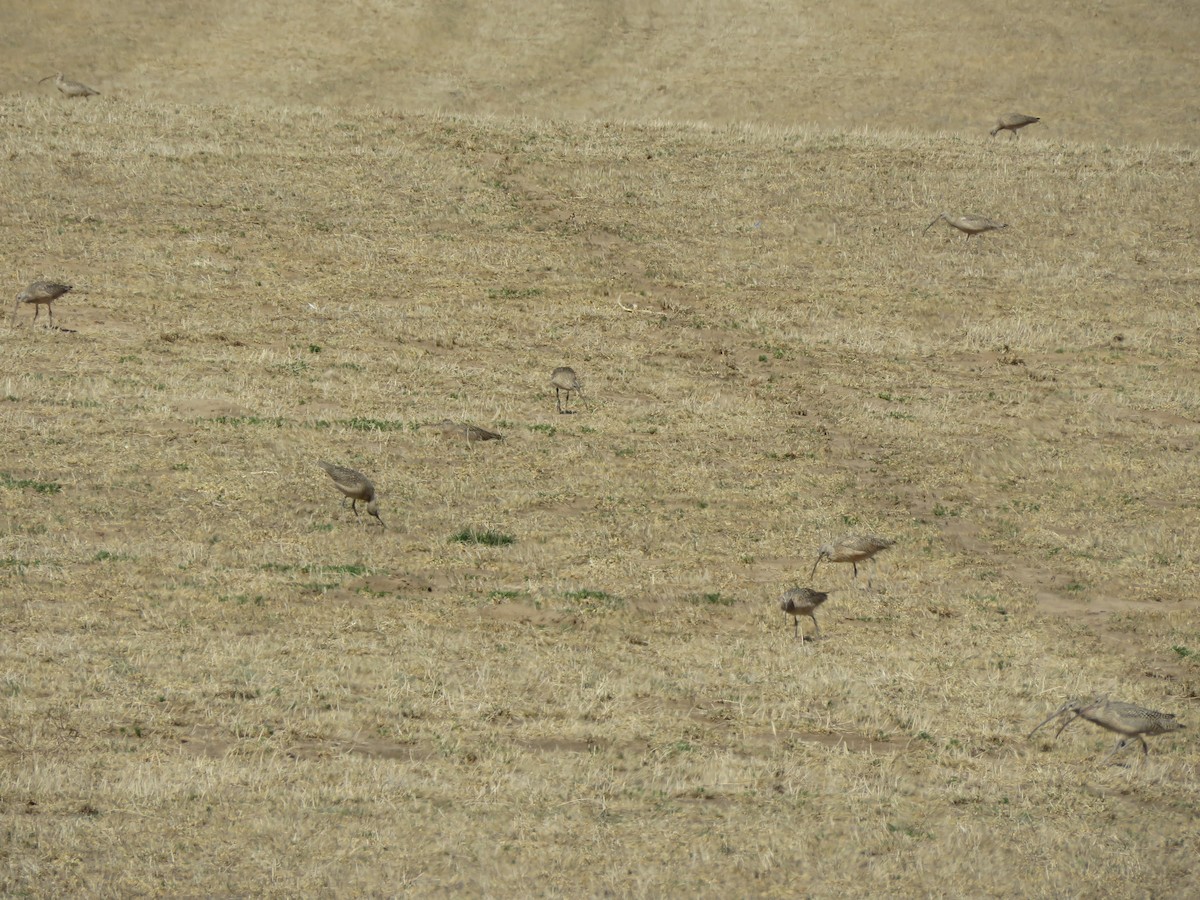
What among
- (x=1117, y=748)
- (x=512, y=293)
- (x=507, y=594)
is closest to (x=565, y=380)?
(x=512, y=293)

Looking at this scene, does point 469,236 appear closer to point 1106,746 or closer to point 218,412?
point 218,412

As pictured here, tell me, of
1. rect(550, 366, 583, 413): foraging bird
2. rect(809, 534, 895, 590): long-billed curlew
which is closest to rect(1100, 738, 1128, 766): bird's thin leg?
rect(809, 534, 895, 590): long-billed curlew

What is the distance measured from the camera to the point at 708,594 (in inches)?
698

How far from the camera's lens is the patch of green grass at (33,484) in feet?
64.3

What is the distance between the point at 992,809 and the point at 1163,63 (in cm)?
4775

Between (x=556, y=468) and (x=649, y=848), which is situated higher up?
(x=649, y=848)

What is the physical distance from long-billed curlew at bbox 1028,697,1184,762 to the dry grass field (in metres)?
0.33

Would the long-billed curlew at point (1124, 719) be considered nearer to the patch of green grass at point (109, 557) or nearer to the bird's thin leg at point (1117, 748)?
the bird's thin leg at point (1117, 748)

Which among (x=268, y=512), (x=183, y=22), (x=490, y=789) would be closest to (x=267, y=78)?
(x=183, y=22)

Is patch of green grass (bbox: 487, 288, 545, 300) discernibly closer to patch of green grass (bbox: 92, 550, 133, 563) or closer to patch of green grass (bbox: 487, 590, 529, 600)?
patch of green grass (bbox: 487, 590, 529, 600)

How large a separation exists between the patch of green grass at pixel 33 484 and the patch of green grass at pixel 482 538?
5.20 meters

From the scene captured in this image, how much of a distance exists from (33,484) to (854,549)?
10367mm

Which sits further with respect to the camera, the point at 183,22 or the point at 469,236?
the point at 183,22

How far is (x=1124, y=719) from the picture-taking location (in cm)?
1338
